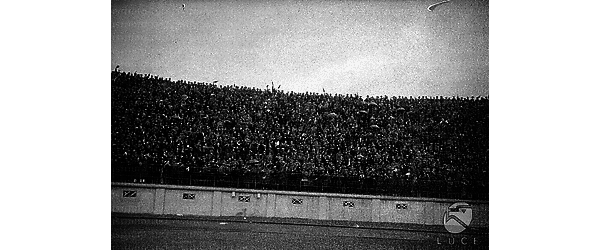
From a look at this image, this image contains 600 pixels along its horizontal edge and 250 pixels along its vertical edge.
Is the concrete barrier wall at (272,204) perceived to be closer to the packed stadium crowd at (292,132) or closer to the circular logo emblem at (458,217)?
the circular logo emblem at (458,217)

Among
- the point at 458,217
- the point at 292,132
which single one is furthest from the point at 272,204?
the point at 458,217

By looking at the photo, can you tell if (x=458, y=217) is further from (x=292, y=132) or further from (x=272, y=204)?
(x=292, y=132)

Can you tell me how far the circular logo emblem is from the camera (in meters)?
5.63

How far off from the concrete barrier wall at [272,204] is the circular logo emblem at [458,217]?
0.09 m

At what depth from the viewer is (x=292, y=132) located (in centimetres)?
745

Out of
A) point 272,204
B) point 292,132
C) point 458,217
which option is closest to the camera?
point 458,217

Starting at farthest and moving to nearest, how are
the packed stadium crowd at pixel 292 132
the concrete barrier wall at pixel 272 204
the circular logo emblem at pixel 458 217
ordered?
the concrete barrier wall at pixel 272 204
the packed stadium crowd at pixel 292 132
the circular logo emblem at pixel 458 217

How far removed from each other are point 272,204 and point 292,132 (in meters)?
1.06

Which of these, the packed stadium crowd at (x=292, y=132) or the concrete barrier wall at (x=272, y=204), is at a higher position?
the packed stadium crowd at (x=292, y=132)

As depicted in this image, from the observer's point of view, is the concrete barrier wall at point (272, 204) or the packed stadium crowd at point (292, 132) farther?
the concrete barrier wall at point (272, 204)

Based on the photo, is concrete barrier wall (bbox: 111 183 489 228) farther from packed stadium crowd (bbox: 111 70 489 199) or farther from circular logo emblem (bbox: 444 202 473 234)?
packed stadium crowd (bbox: 111 70 489 199)

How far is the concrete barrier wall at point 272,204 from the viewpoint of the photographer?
→ 6.23m

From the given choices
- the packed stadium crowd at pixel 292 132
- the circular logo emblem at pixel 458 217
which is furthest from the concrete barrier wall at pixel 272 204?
the packed stadium crowd at pixel 292 132
